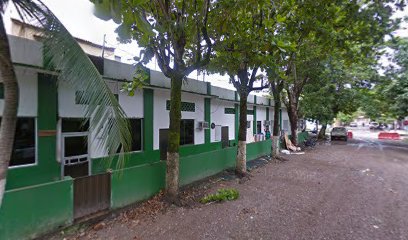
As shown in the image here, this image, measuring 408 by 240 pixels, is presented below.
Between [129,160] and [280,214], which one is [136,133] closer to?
[129,160]

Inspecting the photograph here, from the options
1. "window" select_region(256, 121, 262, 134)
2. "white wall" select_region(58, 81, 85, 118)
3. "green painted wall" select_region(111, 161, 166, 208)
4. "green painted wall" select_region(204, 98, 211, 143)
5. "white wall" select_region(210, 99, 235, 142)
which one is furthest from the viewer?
"window" select_region(256, 121, 262, 134)

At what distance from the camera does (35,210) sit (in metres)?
4.61

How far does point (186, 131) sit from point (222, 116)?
11.5ft

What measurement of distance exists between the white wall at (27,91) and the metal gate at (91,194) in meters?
2.44

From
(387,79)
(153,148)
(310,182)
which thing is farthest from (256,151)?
(387,79)

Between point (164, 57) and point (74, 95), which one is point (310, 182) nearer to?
point (164, 57)

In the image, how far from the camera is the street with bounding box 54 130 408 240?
5.12 m

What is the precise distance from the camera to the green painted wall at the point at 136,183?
600cm

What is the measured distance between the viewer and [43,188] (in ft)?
15.5

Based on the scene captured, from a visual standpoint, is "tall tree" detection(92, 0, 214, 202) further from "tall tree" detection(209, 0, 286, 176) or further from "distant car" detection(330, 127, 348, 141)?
"distant car" detection(330, 127, 348, 141)

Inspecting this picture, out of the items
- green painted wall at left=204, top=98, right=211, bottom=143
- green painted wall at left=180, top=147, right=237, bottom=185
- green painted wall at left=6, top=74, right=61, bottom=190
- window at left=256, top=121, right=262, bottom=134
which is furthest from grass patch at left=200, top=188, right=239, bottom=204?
window at left=256, top=121, right=262, bottom=134

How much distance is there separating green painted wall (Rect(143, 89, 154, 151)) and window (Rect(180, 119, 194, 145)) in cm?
206

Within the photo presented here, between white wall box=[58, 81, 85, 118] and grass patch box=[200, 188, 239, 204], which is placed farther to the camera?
grass patch box=[200, 188, 239, 204]

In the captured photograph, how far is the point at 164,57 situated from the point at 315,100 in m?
18.1
